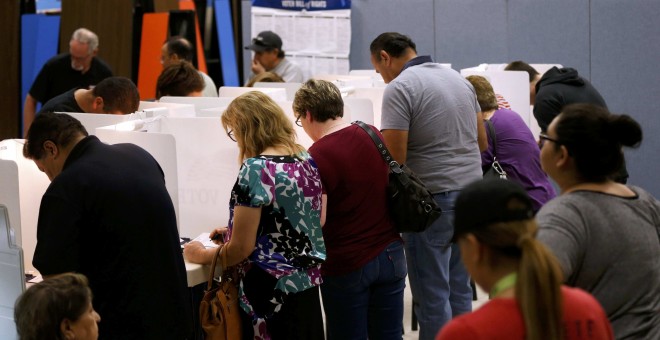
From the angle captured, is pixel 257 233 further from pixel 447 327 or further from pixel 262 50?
pixel 262 50

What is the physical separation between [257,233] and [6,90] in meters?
5.67

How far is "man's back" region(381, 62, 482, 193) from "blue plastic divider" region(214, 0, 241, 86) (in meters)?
5.83

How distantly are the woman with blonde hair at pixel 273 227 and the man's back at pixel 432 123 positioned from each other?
729mm

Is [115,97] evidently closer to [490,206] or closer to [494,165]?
[494,165]

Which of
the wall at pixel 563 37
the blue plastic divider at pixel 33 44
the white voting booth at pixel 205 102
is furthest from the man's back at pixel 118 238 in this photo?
the blue plastic divider at pixel 33 44

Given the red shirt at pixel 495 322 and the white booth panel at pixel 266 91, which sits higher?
the white booth panel at pixel 266 91

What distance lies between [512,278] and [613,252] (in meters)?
0.47

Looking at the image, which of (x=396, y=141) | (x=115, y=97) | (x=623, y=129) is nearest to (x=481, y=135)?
(x=396, y=141)

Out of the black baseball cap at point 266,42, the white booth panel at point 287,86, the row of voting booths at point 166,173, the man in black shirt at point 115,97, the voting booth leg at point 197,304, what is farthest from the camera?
the black baseball cap at point 266,42

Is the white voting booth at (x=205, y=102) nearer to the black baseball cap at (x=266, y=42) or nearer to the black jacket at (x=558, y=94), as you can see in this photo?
the black jacket at (x=558, y=94)

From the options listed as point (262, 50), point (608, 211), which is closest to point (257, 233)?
point (608, 211)

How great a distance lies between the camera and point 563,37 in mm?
7602

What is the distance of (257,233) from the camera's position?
302cm

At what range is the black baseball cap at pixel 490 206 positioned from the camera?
161cm
